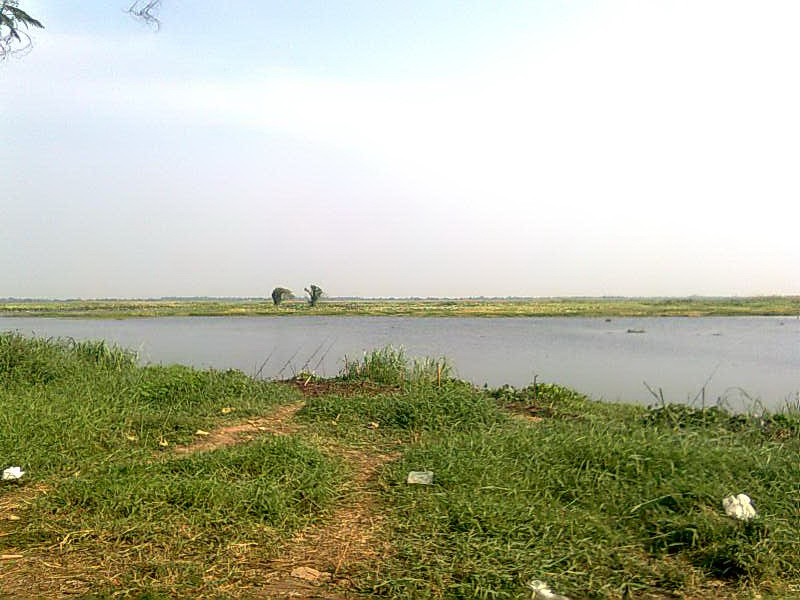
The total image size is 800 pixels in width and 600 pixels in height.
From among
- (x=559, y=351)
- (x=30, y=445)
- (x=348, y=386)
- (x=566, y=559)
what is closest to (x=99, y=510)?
(x=30, y=445)

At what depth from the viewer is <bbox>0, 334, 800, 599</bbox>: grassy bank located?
2.90 meters

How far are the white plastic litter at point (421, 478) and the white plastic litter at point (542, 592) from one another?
1.31m

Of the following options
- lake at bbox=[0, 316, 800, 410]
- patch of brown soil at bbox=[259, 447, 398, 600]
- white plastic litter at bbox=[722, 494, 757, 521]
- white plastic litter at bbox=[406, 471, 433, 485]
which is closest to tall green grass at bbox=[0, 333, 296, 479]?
patch of brown soil at bbox=[259, 447, 398, 600]

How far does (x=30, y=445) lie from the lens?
184 inches

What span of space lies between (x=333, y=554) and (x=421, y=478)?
1.02 meters

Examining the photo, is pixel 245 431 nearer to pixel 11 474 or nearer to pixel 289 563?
pixel 11 474

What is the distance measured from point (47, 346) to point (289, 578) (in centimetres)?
671

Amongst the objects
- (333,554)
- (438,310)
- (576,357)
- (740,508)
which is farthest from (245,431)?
(438,310)

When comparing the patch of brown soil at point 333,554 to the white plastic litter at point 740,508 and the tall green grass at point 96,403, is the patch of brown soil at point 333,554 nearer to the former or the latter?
the white plastic litter at point 740,508

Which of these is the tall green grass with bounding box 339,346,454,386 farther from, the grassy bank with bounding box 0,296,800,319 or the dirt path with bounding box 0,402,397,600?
the grassy bank with bounding box 0,296,800,319

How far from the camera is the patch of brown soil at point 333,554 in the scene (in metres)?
2.84

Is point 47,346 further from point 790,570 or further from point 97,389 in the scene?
point 790,570

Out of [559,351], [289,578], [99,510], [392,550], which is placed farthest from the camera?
[559,351]

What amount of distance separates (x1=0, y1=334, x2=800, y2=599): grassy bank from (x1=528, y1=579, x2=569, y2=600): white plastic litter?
0.12 feet
